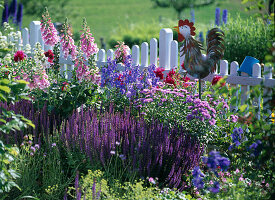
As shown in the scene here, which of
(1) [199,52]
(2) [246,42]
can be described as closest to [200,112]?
(1) [199,52]

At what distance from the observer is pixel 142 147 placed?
3.35 m

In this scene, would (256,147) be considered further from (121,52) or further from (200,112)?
(121,52)

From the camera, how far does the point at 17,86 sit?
2838mm

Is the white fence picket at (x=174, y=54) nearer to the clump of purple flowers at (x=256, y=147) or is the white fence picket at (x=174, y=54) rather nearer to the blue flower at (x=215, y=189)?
the clump of purple flowers at (x=256, y=147)

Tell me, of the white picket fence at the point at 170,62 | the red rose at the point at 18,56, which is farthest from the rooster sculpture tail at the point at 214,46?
the red rose at the point at 18,56

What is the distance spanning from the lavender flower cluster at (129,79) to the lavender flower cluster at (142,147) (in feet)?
2.87

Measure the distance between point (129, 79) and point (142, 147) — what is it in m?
1.48

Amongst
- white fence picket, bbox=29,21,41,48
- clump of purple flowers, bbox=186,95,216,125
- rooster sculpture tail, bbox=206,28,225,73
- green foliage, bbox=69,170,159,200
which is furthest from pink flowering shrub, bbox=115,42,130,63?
green foliage, bbox=69,170,159,200

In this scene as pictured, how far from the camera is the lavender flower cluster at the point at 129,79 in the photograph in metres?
4.57

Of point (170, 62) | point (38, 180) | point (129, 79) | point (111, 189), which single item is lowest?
point (38, 180)

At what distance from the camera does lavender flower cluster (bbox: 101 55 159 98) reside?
180 inches

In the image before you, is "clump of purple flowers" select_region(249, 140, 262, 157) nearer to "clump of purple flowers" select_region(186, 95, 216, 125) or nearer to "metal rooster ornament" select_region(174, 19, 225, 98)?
"clump of purple flowers" select_region(186, 95, 216, 125)

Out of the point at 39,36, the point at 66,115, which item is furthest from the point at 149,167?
the point at 39,36

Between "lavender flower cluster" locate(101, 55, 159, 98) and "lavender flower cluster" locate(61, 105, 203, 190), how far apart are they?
0.87 m
